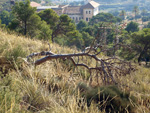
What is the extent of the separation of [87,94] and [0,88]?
1.10 meters

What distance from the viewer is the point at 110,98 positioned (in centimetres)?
236

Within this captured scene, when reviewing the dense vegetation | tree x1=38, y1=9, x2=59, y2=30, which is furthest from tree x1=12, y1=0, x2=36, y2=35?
the dense vegetation

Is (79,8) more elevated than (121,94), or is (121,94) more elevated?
(79,8)

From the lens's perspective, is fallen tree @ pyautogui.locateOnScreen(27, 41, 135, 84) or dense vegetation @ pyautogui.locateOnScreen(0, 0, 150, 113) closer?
dense vegetation @ pyautogui.locateOnScreen(0, 0, 150, 113)

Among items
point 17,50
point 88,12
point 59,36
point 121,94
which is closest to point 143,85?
point 121,94

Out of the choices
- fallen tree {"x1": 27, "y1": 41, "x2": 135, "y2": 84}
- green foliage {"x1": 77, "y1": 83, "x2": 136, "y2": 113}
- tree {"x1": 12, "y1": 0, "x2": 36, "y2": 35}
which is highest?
tree {"x1": 12, "y1": 0, "x2": 36, "y2": 35}

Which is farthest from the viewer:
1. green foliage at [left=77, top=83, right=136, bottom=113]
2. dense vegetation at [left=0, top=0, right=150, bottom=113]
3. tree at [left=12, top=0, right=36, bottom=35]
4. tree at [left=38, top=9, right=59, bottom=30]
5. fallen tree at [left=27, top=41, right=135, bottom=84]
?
tree at [left=38, top=9, right=59, bottom=30]

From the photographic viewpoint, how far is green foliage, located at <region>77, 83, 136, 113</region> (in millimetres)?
2256

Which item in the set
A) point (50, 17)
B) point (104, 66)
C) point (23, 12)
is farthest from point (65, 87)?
point (50, 17)

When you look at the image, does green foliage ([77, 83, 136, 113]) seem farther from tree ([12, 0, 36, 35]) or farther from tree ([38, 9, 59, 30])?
tree ([38, 9, 59, 30])

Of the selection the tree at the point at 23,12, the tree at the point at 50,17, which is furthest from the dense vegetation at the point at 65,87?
the tree at the point at 50,17

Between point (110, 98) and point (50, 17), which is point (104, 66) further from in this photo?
point (50, 17)

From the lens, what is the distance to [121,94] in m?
2.45

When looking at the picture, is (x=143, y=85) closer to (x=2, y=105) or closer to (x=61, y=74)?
(x=61, y=74)
